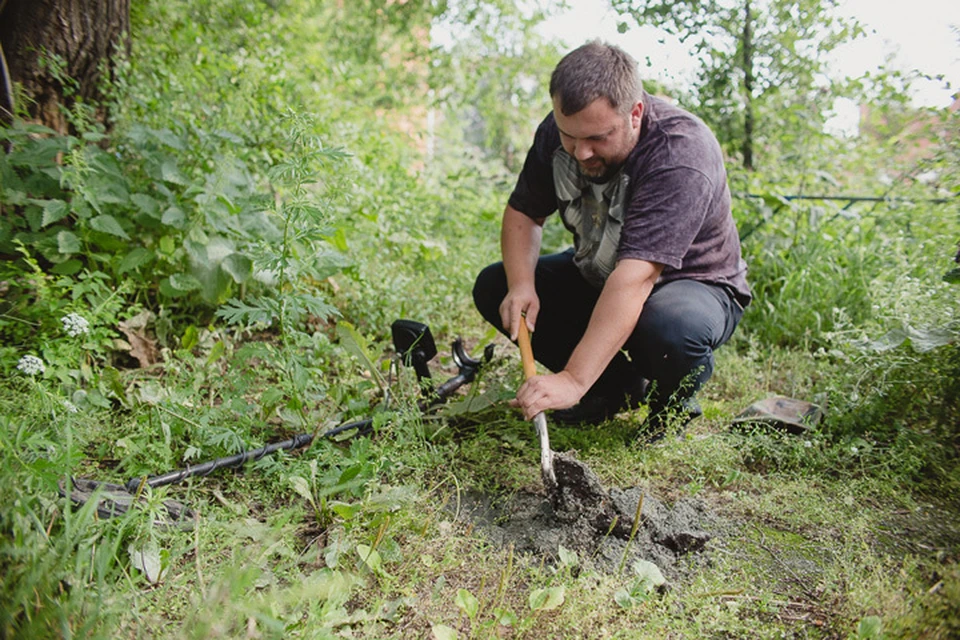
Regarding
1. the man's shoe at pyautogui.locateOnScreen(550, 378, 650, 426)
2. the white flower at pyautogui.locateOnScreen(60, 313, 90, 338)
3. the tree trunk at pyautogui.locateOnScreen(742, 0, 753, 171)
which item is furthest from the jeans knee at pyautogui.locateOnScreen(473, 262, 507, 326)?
the tree trunk at pyautogui.locateOnScreen(742, 0, 753, 171)

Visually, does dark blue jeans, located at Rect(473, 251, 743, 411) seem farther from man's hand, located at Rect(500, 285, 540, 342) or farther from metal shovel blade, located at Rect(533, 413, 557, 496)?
metal shovel blade, located at Rect(533, 413, 557, 496)

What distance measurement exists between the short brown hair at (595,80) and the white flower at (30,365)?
1927mm

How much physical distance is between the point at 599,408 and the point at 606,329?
64cm

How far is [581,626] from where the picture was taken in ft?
4.98

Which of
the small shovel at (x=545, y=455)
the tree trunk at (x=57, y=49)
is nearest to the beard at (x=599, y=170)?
the small shovel at (x=545, y=455)

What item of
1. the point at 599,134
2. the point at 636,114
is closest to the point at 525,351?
the point at 599,134

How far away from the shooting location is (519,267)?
257cm

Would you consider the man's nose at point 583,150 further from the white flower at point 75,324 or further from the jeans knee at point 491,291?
the white flower at point 75,324

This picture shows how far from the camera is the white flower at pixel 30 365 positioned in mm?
2174

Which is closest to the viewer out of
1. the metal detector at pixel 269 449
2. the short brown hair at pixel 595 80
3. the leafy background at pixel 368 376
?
the leafy background at pixel 368 376

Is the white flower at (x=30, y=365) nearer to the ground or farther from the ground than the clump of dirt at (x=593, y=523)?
farther from the ground

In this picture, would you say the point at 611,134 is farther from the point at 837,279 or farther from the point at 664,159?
the point at 837,279

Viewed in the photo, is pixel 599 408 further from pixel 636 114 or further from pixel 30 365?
pixel 30 365

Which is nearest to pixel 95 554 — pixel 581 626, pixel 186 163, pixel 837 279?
pixel 581 626
